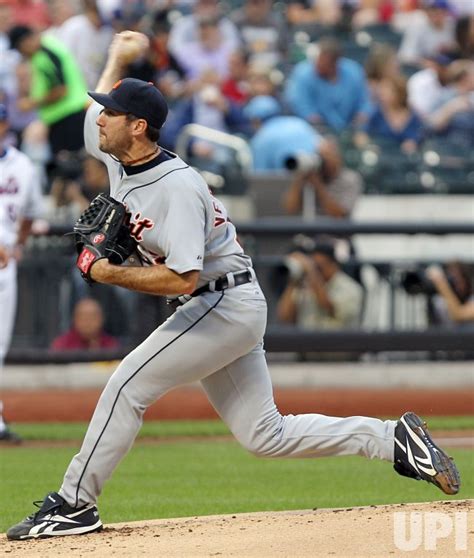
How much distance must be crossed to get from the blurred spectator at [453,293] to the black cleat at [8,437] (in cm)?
460

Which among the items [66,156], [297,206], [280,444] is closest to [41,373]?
[66,156]

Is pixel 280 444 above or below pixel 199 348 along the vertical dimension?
below

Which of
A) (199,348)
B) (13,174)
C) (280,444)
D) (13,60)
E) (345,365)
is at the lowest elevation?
(345,365)

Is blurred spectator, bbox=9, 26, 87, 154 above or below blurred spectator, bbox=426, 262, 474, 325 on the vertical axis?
above

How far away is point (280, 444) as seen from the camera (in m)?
5.29

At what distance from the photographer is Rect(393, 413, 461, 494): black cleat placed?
518 centimetres

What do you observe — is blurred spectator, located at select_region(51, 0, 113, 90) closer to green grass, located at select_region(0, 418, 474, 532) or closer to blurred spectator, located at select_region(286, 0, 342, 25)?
blurred spectator, located at select_region(286, 0, 342, 25)

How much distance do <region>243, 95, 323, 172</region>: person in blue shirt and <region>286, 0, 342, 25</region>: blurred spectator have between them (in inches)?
115

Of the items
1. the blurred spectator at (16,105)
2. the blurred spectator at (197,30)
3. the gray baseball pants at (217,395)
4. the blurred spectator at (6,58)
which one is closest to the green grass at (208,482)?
the gray baseball pants at (217,395)

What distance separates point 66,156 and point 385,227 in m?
3.20

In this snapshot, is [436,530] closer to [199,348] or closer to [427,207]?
[199,348]

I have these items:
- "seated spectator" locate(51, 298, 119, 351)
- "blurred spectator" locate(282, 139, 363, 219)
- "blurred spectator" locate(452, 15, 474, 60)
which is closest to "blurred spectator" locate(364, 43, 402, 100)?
"blurred spectator" locate(452, 15, 474, 60)

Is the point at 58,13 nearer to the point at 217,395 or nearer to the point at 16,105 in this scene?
the point at 16,105

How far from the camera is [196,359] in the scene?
5.15 meters
